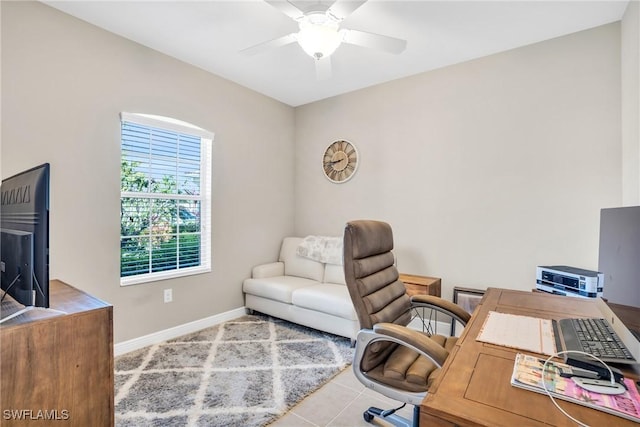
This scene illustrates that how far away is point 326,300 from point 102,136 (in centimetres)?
232

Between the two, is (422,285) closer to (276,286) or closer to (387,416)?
(387,416)

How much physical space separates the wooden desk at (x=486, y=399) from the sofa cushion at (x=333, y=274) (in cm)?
231

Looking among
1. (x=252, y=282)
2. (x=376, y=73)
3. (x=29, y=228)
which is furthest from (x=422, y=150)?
(x=29, y=228)

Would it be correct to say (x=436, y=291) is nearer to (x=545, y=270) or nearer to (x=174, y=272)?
(x=545, y=270)

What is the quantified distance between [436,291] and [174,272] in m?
2.47

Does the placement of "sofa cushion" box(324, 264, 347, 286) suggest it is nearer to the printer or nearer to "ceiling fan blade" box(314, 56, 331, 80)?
the printer

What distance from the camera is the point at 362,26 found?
241cm

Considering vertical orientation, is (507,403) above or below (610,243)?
below

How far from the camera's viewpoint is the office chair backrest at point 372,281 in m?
1.52

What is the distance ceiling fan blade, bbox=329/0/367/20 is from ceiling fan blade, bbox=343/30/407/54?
0.17 metres

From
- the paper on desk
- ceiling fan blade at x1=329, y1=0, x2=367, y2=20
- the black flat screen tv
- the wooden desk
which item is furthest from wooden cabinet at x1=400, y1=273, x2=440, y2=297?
the black flat screen tv

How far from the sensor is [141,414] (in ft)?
6.00

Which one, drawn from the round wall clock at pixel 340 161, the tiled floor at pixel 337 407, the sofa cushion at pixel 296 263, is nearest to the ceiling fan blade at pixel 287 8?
the round wall clock at pixel 340 161

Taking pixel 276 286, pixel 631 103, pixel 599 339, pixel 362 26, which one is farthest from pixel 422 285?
pixel 362 26
